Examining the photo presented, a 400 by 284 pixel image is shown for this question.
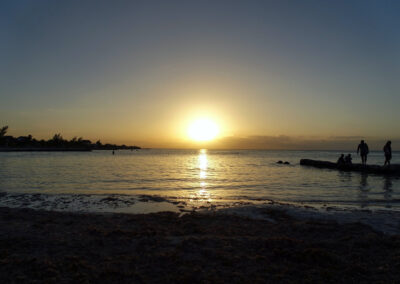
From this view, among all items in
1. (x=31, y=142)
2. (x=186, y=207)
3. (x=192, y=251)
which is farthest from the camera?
(x=31, y=142)

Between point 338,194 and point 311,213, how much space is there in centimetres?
686

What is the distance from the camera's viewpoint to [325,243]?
7.03 meters

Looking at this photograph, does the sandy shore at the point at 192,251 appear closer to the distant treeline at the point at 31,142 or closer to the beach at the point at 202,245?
the beach at the point at 202,245

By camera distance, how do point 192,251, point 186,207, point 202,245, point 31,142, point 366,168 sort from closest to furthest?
point 192,251
point 202,245
point 186,207
point 366,168
point 31,142

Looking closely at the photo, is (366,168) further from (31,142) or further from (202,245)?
(31,142)

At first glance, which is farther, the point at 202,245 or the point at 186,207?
the point at 186,207

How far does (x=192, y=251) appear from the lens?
21.3ft

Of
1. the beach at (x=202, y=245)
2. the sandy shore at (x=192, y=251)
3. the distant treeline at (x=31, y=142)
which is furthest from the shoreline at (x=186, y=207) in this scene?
the distant treeline at (x=31, y=142)

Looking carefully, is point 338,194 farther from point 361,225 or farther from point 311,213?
point 361,225

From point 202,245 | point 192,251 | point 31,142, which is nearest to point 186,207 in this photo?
point 202,245

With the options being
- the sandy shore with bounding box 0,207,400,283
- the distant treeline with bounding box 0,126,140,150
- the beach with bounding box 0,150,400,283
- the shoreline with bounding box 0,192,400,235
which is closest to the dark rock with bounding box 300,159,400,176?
the beach with bounding box 0,150,400,283

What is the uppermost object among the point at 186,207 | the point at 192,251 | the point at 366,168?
the point at 366,168

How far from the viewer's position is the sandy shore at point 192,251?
5164mm

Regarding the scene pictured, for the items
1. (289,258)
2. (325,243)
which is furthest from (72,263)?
(325,243)
